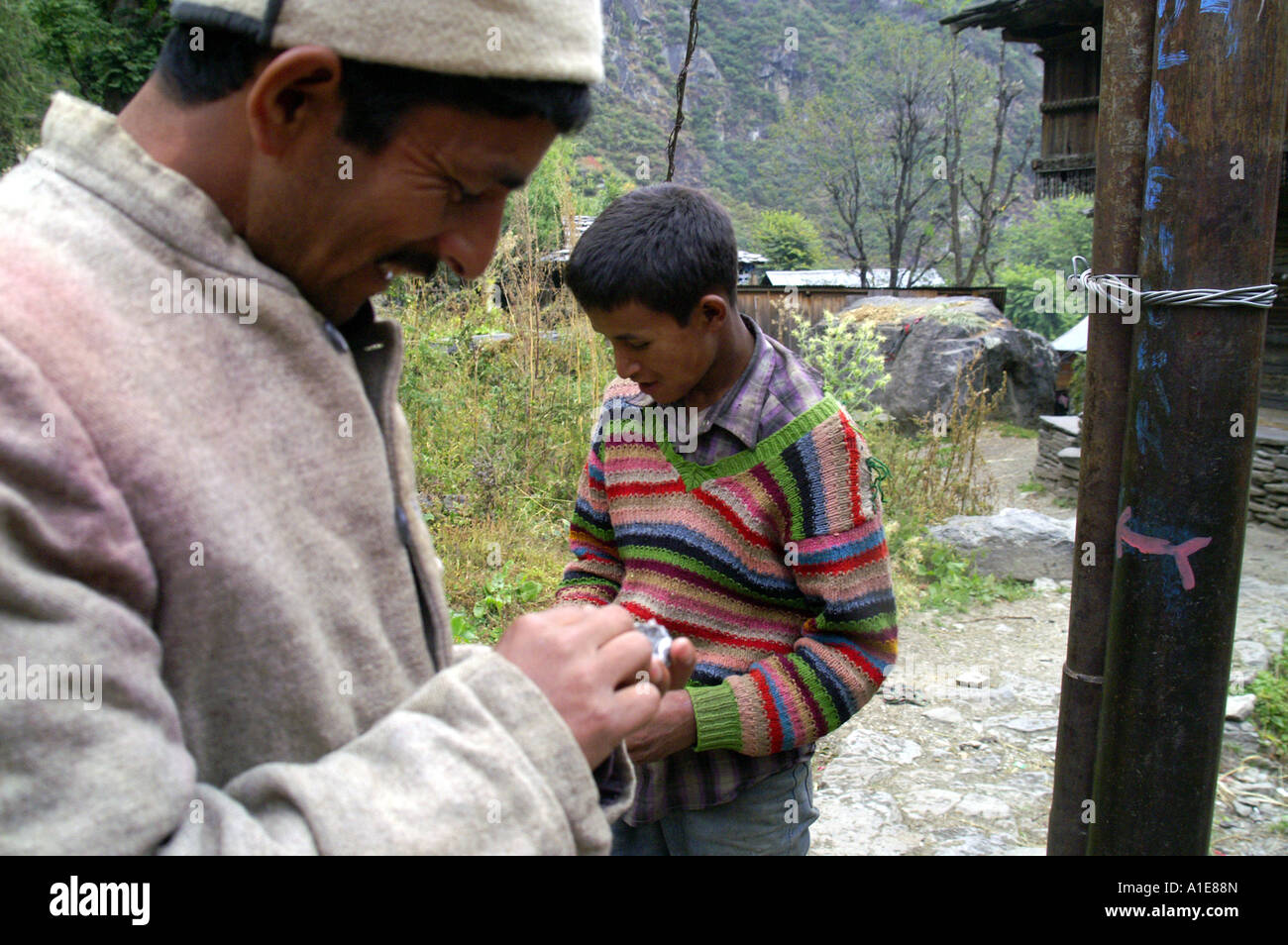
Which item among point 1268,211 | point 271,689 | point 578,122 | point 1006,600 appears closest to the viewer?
point 271,689

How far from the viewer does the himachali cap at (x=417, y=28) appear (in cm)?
87

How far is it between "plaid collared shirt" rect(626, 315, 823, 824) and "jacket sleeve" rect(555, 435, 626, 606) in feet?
0.97

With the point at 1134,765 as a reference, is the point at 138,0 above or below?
above

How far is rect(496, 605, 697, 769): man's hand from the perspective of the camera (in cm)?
98

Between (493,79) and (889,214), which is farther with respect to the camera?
(889,214)

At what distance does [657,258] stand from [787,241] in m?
34.2

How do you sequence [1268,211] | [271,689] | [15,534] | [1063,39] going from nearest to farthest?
[15,534] → [271,689] → [1268,211] → [1063,39]

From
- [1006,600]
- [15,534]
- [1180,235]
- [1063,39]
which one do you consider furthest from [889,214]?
[15,534]

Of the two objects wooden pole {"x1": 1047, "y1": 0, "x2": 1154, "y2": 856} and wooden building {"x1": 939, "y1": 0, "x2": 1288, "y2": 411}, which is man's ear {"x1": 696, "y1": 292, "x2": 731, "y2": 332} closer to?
wooden pole {"x1": 1047, "y1": 0, "x2": 1154, "y2": 856}

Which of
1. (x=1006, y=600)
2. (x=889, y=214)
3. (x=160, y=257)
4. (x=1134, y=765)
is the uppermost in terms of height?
(x=889, y=214)

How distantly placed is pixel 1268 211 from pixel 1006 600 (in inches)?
200

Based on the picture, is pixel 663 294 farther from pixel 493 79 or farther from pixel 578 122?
pixel 493 79

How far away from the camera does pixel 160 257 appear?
2.95 ft

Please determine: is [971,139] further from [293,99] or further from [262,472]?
[262,472]
